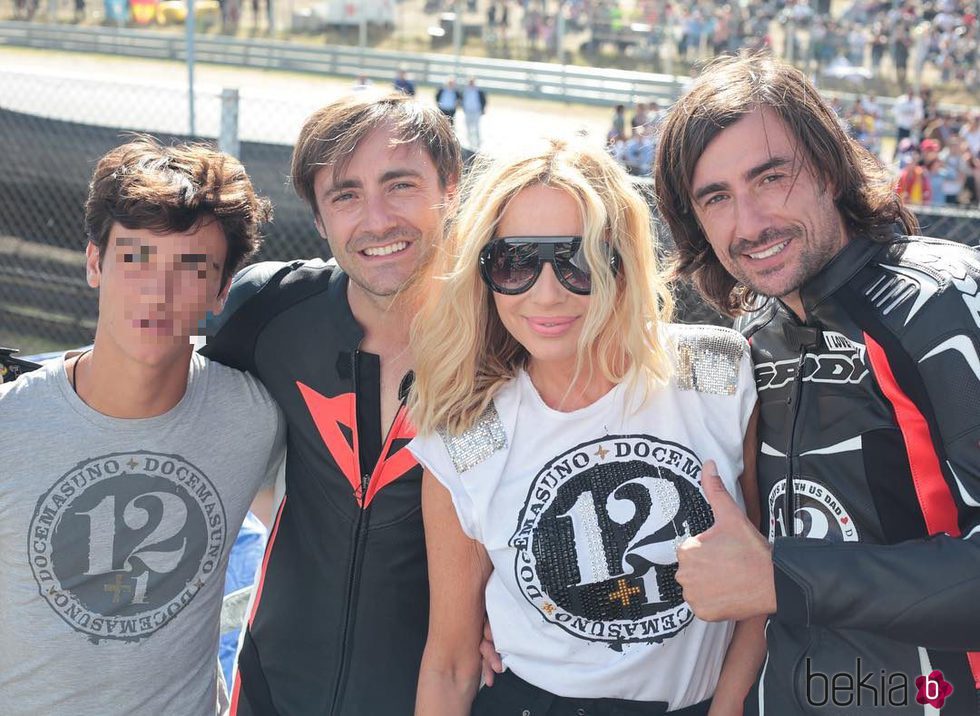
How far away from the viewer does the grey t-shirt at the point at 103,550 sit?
217 cm

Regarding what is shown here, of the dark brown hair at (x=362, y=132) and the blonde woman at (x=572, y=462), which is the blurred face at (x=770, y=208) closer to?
the blonde woman at (x=572, y=462)

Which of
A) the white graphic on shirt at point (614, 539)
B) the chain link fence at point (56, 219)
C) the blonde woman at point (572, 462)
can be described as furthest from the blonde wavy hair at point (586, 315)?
the chain link fence at point (56, 219)

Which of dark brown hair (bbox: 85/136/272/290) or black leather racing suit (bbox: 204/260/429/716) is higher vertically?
dark brown hair (bbox: 85/136/272/290)

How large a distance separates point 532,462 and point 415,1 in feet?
102

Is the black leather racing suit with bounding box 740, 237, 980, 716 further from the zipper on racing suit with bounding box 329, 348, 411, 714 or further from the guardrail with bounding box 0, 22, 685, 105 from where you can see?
the guardrail with bounding box 0, 22, 685, 105

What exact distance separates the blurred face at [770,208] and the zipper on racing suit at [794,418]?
2.9 inches

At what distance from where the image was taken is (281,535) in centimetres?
260

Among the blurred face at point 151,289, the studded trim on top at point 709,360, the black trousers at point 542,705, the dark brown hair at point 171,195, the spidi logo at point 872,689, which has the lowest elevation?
the black trousers at point 542,705

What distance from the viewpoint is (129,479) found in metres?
2.22

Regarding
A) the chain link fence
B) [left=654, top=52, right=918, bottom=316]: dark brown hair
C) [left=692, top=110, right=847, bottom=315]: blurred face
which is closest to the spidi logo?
Answer: [left=692, top=110, right=847, bottom=315]: blurred face

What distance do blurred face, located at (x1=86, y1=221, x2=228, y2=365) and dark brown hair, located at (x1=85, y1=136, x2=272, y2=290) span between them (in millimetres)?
29

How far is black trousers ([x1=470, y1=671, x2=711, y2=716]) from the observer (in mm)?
2139

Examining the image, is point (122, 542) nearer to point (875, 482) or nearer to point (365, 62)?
point (875, 482)

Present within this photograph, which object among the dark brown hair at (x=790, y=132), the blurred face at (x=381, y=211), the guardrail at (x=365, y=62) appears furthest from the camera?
the guardrail at (x=365, y=62)
